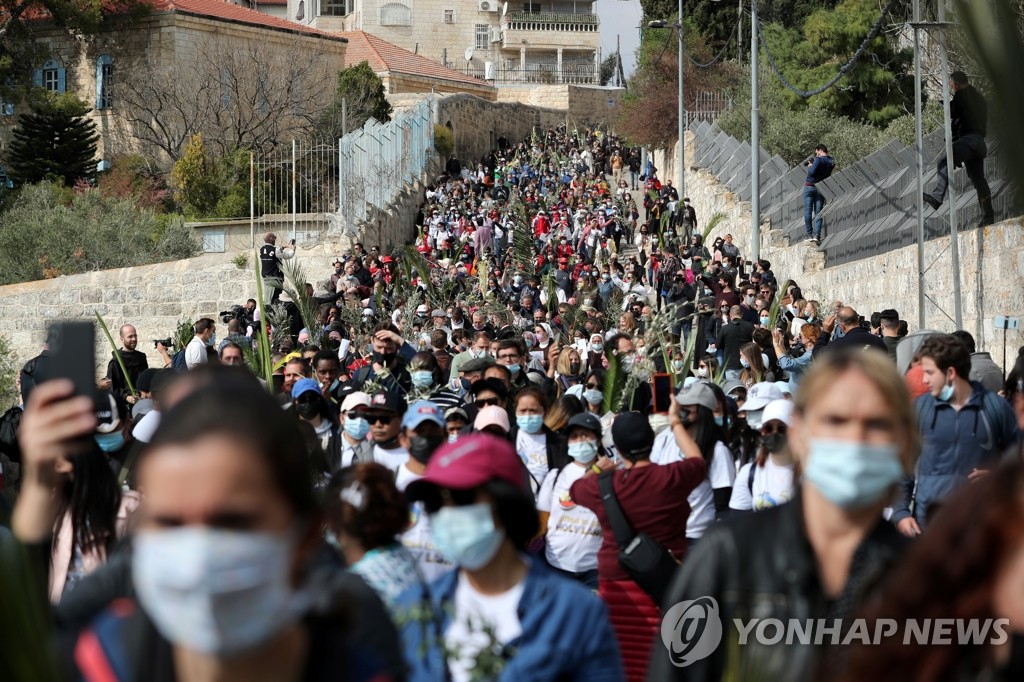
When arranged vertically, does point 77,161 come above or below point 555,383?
above

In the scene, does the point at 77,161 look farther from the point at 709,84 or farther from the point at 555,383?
the point at 555,383

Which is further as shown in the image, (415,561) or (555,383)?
(555,383)

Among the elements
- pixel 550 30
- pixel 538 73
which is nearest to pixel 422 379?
pixel 538 73

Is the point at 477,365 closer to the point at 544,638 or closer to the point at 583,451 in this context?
the point at 583,451

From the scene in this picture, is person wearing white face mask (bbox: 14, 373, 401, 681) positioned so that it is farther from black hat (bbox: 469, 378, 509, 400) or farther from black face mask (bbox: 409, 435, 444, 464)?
black hat (bbox: 469, 378, 509, 400)

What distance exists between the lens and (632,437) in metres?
5.96

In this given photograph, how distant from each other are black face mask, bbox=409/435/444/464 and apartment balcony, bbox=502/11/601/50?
79381mm

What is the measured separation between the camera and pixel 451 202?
3697 cm

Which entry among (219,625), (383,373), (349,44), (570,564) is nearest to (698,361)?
(383,373)

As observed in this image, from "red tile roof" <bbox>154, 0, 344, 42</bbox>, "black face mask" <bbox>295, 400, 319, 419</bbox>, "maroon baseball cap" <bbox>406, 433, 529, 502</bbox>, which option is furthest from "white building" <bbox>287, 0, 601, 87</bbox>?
"maroon baseball cap" <bbox>406, 433, 529, 502</bbox>

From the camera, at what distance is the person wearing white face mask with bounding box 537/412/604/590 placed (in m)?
6.15

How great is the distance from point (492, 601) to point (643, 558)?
224 centimetres

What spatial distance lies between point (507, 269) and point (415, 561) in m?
23.4

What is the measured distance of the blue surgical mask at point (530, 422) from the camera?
762 cm
